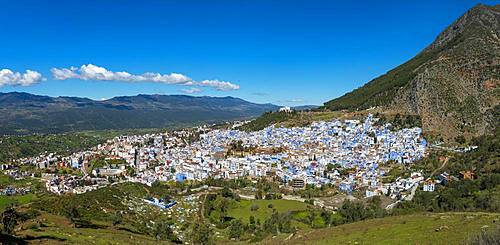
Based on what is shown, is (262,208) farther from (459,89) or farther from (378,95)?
(378,95)

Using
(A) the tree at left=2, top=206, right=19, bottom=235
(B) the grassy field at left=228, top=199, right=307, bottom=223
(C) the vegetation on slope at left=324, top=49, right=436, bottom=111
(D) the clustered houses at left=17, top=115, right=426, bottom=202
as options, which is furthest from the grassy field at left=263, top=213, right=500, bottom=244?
(C) the vegetation on slope at left=324, top=49, right=436, bottom=111

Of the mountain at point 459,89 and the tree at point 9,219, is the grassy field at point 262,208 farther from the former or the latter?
the mountain at point 459,89

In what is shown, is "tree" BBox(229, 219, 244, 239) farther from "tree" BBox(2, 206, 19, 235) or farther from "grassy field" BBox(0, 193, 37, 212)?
"grassy field" BBox(0, 193, 37, 212)

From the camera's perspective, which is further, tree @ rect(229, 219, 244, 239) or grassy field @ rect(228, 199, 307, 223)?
grassy field @ rect(228, 199, 307, 223)

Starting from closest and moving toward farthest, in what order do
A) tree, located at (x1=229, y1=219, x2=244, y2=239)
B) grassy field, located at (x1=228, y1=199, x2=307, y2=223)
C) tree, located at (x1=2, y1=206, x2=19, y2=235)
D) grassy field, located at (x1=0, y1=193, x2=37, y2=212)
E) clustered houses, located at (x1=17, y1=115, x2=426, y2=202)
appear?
tree, located at (x1=2, y1=206, x2=19, y2=235) → tree, located at (x1=229, y1=219, x2=244, y2=239) → grassy field, located at (x1=228, y1=199, x2=307, y2=223) → grassy field, located at (x1=0, y1=193, x2=37, y2=212) → clustered houses, located at (x1=17, y1=115, x2=426, y2=202)

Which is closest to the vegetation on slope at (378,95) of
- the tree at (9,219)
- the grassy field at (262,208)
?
the grassy field at (262,208)

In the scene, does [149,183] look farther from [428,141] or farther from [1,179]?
[428,141]
